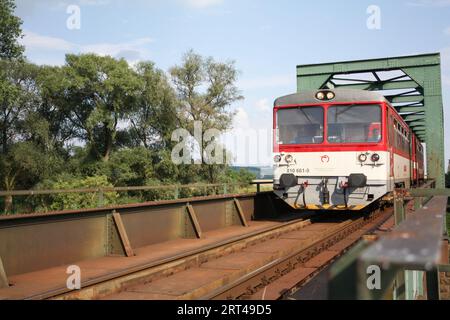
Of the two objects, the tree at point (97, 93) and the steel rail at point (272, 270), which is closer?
the steel rail at point (272, 270)

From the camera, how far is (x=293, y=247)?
8.96 m

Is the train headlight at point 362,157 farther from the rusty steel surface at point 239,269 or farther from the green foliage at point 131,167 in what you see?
the green foliage at point 131,167

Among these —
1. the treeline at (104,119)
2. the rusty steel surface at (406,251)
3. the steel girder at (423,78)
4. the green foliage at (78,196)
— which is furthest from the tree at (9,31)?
the rusty steel surface at (406,251)

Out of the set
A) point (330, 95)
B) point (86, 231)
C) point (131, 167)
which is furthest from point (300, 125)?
point (131, 167)

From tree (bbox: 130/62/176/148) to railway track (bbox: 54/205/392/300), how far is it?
32.2 m

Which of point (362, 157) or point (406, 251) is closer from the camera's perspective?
point (406, 251)

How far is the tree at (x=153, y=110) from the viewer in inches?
1635

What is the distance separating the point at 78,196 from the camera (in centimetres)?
3111

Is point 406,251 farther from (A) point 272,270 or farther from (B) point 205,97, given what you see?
(B) point 205,97

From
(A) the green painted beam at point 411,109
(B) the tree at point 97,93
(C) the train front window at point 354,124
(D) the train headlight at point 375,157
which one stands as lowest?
(D) the train headlight at point 375,157

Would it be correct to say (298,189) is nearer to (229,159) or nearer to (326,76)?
(326,76)

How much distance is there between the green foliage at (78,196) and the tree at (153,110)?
7471 millimetres

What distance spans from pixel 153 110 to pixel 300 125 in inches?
1238

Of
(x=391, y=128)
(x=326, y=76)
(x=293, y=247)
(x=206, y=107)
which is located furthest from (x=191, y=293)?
(x=206, y=107)
